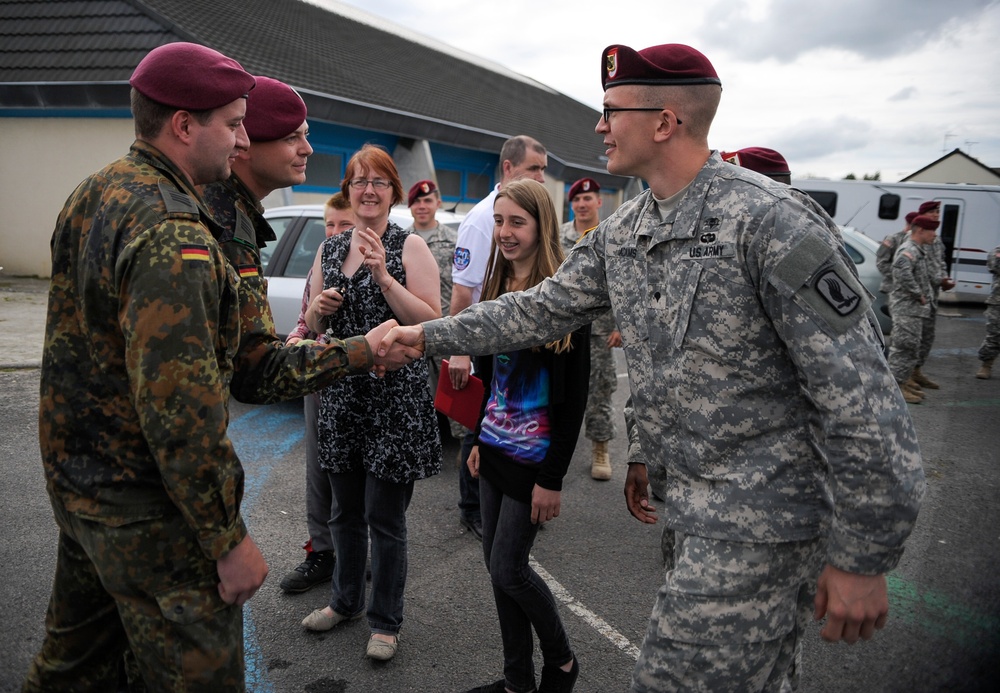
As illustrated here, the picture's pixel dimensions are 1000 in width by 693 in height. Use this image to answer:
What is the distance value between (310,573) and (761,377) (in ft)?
9.02

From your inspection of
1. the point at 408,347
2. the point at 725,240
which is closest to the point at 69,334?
the point at 408,347

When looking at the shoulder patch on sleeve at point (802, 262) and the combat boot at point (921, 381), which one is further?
the combat boot at point (921, 381)

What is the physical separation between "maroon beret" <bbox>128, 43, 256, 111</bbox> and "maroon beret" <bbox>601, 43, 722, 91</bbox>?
3.43ft

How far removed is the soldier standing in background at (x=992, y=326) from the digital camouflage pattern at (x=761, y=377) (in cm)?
911

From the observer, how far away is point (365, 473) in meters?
3.33

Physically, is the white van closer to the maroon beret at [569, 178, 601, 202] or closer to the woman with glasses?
the maroon beret at [569, 178, 601, 202]

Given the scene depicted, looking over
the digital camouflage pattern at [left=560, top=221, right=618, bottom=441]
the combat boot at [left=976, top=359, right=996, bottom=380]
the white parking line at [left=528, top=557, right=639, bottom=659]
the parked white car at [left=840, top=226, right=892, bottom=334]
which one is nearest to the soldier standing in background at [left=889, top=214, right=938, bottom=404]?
the parked white car at [left=840, top=226, right=892, bottom=334]

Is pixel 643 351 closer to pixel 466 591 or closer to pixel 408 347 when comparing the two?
pixel 408 347

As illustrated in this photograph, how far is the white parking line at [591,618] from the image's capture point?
3.29 m

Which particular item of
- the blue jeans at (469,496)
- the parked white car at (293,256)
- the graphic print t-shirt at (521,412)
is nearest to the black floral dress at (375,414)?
the graphic print t-shirt at (521,412)

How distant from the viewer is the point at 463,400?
325 cm

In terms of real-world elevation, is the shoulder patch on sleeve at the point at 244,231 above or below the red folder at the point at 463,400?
above

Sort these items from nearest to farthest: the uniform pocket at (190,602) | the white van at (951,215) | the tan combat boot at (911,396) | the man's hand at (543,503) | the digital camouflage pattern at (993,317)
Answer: the uniform pocket at (190,602) < the man's hand at (543,503) < the tan combat boot at (911,396) < the digital camouflage pattern at (993,317) < the white van at (951,215)

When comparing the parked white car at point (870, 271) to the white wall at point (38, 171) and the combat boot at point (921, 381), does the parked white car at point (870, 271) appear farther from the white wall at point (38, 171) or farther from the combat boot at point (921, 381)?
the white wall at point (38, 171)
